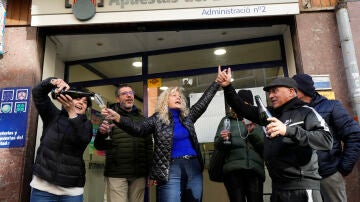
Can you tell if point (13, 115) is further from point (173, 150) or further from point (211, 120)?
point (211, 120)

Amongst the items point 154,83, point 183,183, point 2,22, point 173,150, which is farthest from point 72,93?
point 154,83

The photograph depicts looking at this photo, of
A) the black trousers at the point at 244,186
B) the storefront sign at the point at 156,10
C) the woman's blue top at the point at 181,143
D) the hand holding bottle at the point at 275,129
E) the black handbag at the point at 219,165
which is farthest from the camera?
the storefront sign at the point at 156,10

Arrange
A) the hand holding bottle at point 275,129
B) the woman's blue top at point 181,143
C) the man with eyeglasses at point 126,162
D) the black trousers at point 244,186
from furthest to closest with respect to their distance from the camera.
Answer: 1. the man with eyeglasses at point 126,162
2. the black trousers at point 244,186
3. the woman's blue top at point 181,143
4. the hand holding bottle at point 275,129

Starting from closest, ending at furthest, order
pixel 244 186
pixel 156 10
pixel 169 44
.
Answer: pixel 244 186
pixel 156 10
pixel 169 44

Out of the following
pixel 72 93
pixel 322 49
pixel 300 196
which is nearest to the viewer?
pixel 300 196

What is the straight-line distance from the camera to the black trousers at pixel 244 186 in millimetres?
3783

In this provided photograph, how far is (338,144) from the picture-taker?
10.6 feet

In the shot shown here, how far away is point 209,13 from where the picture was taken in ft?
15.2

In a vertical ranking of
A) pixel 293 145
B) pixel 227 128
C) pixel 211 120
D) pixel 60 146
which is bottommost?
pixel 293 145

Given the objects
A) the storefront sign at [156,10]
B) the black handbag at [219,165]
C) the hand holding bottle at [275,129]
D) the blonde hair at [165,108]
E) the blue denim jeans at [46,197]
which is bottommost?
the blue denim jeans at [46,197]

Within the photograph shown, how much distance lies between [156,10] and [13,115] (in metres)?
2.53

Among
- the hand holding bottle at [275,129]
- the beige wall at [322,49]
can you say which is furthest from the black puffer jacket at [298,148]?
the beige wall at [322,49]

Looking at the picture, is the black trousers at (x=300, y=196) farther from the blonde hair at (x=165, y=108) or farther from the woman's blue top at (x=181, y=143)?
the blonde hair at (x=165, y=108)

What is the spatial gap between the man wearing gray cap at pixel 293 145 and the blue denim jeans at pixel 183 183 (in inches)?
31.9
